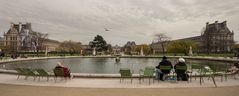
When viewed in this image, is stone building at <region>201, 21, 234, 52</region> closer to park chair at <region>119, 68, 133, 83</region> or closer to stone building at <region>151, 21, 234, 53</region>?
stone building at <region>151, 21, 234, 53</region>

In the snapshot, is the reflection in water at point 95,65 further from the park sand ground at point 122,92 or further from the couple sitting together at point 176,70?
the park sand ground at point 122,92

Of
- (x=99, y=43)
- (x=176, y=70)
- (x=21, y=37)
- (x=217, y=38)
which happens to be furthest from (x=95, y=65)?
(x=21, y=37)

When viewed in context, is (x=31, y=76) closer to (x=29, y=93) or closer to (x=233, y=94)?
(x=29, y=93)

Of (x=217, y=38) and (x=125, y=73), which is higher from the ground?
(x=217, y=38)

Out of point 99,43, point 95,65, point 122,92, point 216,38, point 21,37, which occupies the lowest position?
point 122,92

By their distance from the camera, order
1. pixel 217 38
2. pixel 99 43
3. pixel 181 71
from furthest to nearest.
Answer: pixel 99 43, pixel 217 38, pixel 181 71

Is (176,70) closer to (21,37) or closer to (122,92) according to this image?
(122,92)

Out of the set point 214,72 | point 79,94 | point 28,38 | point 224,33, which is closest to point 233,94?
point 214,72

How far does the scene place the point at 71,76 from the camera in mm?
13562

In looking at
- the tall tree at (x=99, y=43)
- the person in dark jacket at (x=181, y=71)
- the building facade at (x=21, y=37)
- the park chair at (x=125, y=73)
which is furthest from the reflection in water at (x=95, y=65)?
the building facade at (x=21, y=37)

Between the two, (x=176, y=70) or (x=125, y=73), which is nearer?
(x=125, y=73)

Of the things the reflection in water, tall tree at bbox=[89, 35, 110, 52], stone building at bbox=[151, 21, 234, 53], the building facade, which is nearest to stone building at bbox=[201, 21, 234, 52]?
stone building at bbox=[151, 21, 234, 53]

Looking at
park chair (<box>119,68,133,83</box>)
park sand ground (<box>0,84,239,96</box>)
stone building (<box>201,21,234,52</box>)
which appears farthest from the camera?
stone building (<box>201,21,234,52</box>)

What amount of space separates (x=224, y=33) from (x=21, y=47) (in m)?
88.0
